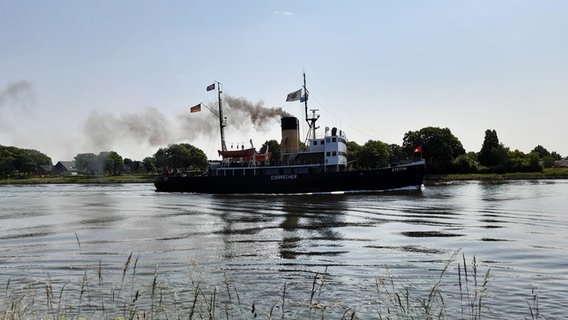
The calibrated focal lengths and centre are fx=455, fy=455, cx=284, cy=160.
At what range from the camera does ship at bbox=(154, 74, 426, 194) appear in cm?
5812

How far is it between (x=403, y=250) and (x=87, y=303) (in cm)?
1124

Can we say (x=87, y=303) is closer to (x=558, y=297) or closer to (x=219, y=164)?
(x=558, y=297)

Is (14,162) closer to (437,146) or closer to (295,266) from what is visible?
(437,146)

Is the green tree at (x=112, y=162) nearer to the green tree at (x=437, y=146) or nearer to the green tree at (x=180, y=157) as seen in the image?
the green tree at (x=180, y=157)

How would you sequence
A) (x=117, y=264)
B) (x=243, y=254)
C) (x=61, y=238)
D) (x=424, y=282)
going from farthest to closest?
1. (x=61, y=238)
2. (x=243, y=254)
3. (x=117, y=264)
4. (x=424, y=282)

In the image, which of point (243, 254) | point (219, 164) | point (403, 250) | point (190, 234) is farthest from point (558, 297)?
point (219, 164)

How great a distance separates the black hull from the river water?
2653cm

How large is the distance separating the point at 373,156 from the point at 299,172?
184ft

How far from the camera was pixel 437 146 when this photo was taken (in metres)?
109

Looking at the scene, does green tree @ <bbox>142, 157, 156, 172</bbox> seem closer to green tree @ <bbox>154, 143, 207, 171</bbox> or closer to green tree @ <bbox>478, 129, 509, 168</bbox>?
green tree @ <bbox>154, 143, 207, 171</bbox>

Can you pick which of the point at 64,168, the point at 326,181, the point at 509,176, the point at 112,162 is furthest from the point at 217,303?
the point at 64,168

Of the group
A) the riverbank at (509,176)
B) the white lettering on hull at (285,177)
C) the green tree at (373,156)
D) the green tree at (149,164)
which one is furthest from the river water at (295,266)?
the green tree at (149,164)

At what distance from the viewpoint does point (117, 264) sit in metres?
15.0

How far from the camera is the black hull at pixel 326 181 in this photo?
57781 millimetres
